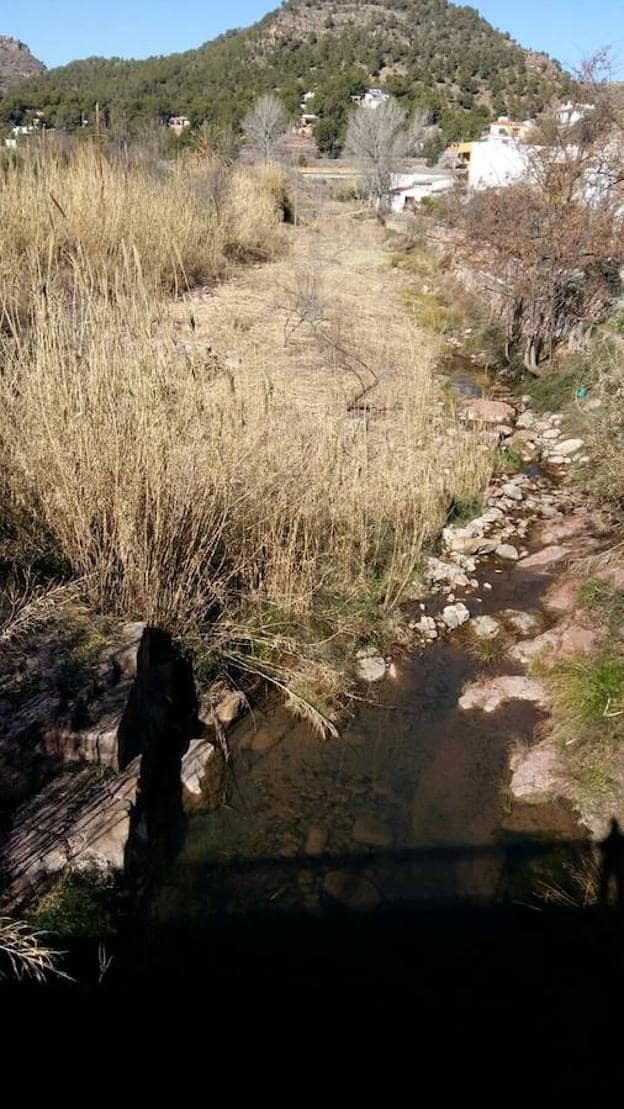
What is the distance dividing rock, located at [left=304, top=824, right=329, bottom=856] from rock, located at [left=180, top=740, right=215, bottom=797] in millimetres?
526

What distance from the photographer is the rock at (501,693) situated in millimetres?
3784

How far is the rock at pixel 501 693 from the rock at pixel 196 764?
1.38 meters

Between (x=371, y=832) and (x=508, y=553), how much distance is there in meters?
2.72

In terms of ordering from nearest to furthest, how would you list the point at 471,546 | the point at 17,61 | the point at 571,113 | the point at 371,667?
the point at 371,667 < the point at 471,546 < the point at 571,113 < the point at 17,61

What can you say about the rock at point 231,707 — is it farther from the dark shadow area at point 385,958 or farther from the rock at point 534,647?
the rock at point 534,647

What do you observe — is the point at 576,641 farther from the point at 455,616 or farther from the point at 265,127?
the point at 265,127

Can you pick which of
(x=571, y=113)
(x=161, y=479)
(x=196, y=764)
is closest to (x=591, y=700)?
(x=196, y=764)

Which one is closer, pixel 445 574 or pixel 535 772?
pixel 535 772

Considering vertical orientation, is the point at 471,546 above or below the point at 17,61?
below

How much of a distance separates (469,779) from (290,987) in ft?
4.22

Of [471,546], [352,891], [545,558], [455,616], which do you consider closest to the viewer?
[352,891]

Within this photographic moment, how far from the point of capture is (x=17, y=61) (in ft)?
185

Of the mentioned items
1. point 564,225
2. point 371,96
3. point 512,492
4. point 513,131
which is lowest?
point 512,492

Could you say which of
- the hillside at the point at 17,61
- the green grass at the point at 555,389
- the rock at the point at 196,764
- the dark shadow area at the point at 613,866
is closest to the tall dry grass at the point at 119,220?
the rock at the point at 196,764
